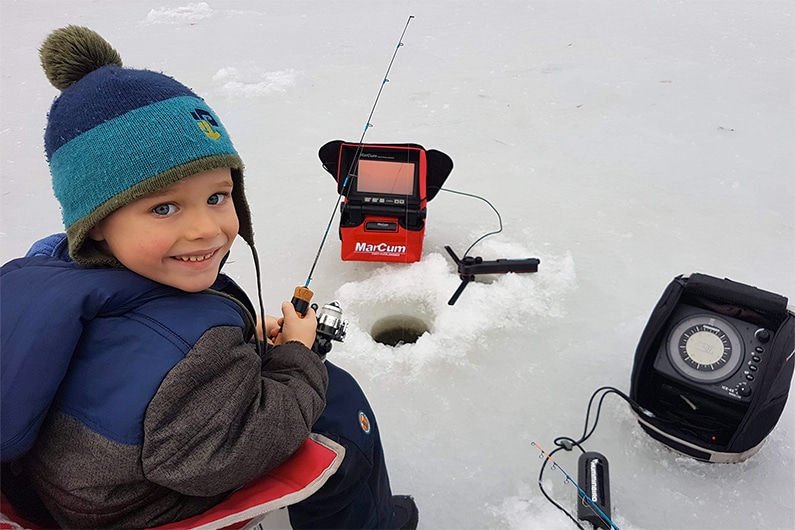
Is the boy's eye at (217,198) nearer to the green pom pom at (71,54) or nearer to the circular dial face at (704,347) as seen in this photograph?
the green pom pom at (71,54)

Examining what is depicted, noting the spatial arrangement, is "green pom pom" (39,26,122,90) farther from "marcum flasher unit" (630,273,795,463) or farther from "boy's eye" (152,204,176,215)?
"marcum flasher unit" (630,273,795,463)

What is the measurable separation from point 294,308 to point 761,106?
2726 millimetres

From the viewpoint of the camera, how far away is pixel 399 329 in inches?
68.8

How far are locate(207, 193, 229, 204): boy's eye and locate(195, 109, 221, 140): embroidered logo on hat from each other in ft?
0.26

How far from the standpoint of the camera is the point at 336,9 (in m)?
3.99

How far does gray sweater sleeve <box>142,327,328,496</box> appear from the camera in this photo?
65cm

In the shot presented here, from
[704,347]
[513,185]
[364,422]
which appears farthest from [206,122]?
[513,185]

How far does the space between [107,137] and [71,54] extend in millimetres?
151

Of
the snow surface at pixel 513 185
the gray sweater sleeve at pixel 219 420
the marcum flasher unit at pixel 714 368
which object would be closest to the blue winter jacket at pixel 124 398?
the gray sweater sleeve at pixel 219 420

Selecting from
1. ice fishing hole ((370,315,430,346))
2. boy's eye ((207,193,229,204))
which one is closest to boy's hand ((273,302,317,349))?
boy's eye ((207,193,229,204))

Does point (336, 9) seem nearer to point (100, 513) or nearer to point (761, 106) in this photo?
point (761, 106)

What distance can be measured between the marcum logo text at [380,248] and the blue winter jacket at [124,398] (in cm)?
101

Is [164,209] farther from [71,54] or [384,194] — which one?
[384,194]

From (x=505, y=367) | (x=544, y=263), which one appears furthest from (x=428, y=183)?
(x=505, y=367)
